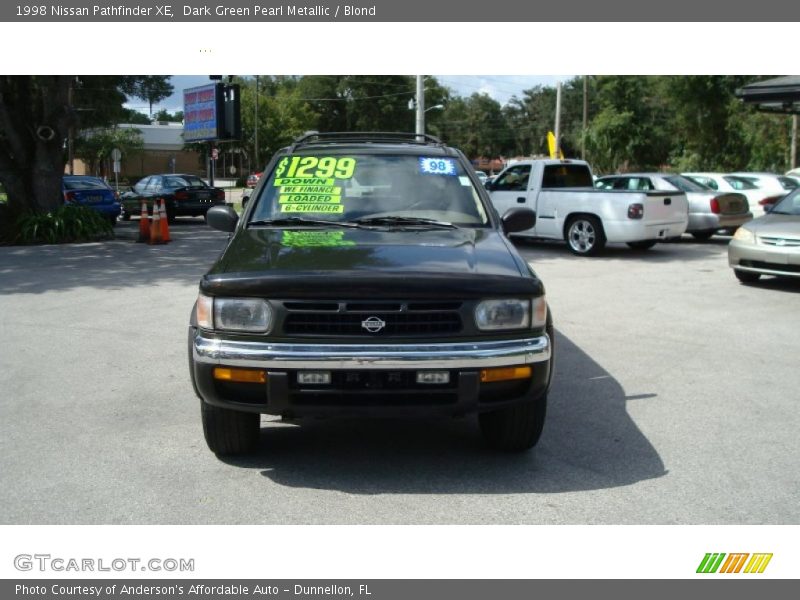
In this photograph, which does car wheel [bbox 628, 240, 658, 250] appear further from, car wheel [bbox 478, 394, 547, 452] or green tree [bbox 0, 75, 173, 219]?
green tree [bbox 0, 75, 173, 219]

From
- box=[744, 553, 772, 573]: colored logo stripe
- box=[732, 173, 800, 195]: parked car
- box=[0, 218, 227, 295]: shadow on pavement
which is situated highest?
box=[732, 173, 800, 195]: parked car

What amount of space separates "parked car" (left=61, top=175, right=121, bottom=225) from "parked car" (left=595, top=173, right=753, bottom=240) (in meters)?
12.9

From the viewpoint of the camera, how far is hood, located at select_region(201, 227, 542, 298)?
413 centimetres

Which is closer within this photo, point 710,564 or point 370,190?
point 710,564

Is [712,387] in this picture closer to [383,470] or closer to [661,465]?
[661,465]

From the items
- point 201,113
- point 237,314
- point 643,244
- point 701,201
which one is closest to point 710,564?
point 237,314

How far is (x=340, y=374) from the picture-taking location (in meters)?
4.12

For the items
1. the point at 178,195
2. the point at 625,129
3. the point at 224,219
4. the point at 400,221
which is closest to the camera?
the point at 400,221

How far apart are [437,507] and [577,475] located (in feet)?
2.94

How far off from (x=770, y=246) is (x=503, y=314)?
825cm

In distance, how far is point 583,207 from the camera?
15594 mm

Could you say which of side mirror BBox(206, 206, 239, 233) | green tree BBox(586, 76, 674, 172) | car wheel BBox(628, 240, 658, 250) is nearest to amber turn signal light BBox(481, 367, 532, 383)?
side mirror BBox(206, 206, 239, 233)

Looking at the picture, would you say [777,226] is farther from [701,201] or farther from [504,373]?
[504,373]

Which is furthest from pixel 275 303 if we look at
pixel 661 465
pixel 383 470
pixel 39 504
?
pixel 661 465
